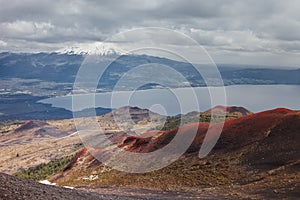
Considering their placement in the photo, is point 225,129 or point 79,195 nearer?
point 79,195

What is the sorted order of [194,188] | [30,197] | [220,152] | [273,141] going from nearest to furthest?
[30,197]
[194,188]
[273,141]
[220,152]

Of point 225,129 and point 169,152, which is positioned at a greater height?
point 225,129

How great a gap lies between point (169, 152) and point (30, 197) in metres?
31.2

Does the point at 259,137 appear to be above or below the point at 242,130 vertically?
below

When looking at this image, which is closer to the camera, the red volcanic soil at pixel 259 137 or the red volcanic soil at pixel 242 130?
the red volcanic soil at pixel 259 137

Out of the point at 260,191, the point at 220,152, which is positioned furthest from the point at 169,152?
the point at 260,191

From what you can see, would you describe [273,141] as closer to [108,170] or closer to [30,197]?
[108,170]

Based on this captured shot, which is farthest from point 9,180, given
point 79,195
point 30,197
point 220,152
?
point 220,152

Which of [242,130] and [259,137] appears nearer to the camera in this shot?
[259,137]

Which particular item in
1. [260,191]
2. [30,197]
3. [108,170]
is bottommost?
[108,170]

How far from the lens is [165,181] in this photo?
39.2 m

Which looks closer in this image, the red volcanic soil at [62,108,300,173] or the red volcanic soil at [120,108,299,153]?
the red volcanic soil at [62,108,300,173]

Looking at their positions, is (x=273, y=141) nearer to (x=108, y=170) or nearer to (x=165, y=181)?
(x=165, y=181)

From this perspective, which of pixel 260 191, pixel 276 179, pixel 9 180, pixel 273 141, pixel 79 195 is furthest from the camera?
pixel 273 141
